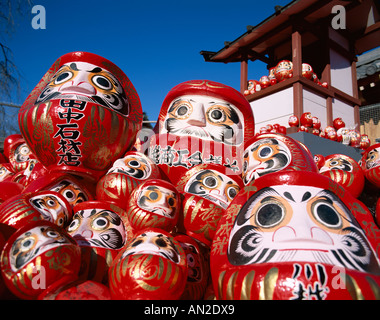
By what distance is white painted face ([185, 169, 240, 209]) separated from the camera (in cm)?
168

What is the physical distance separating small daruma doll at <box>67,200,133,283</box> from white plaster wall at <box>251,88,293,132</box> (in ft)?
18.2

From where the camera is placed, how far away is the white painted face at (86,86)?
6.45 ft

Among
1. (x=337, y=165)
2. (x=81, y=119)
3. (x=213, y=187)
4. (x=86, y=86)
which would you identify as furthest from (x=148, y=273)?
(x=337, y=165)

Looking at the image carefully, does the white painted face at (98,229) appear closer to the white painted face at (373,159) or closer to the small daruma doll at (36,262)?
the small daruma doll at (36,262)

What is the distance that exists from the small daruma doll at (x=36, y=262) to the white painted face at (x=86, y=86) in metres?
1.01

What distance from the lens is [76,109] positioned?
1890mm

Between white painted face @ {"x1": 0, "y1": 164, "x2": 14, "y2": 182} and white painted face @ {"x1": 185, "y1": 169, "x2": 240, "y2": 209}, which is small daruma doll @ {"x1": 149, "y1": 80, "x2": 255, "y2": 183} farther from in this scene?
white painted face @ {"x1": 0, "y1": 164, "x2": 14, "y2": 182}

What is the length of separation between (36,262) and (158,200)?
1.85 ft

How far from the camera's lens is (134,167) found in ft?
6.35

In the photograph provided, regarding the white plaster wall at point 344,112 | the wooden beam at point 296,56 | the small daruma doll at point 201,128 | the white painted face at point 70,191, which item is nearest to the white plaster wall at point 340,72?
the white plaster wall at point 344,112

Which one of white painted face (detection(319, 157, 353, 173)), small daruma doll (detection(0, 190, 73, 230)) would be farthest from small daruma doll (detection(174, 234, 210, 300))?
white painted face (detection(319, 157, 353, 173))

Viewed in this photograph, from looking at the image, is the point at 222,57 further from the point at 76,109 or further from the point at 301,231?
the point at 301,231

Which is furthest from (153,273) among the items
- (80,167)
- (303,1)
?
(303,1)
